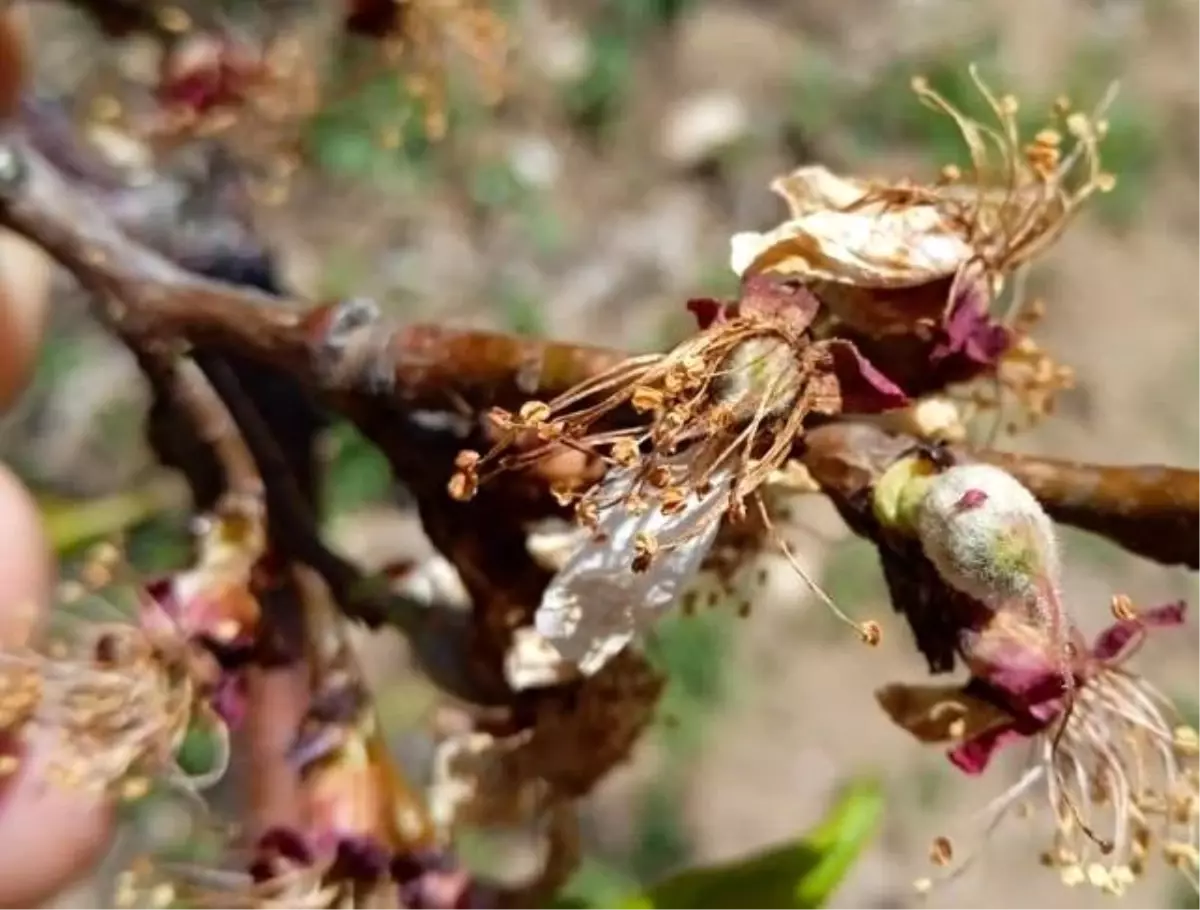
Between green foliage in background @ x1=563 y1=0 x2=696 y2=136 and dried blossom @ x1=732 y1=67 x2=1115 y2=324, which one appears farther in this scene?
green foliage in background @ x1=563 y1=0 x2=696 y2=136

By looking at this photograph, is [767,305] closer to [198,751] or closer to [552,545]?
[552,545]

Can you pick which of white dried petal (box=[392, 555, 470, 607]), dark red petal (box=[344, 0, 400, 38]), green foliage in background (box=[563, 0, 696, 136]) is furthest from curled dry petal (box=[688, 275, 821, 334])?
green foliage in background (box=[563, 0, 696, 136])

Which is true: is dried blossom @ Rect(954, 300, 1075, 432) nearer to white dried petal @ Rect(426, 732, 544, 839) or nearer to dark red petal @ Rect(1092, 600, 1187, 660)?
dark red petal @ Rect(1092, 600, 1187, 660)

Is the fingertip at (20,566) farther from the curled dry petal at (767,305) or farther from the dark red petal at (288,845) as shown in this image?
the curled dry petal at (767,305)

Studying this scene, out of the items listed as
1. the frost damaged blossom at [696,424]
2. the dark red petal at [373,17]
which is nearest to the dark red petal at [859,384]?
the frost damaged blossom at [696,424]

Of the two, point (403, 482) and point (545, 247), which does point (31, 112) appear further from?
point (545, 247)
